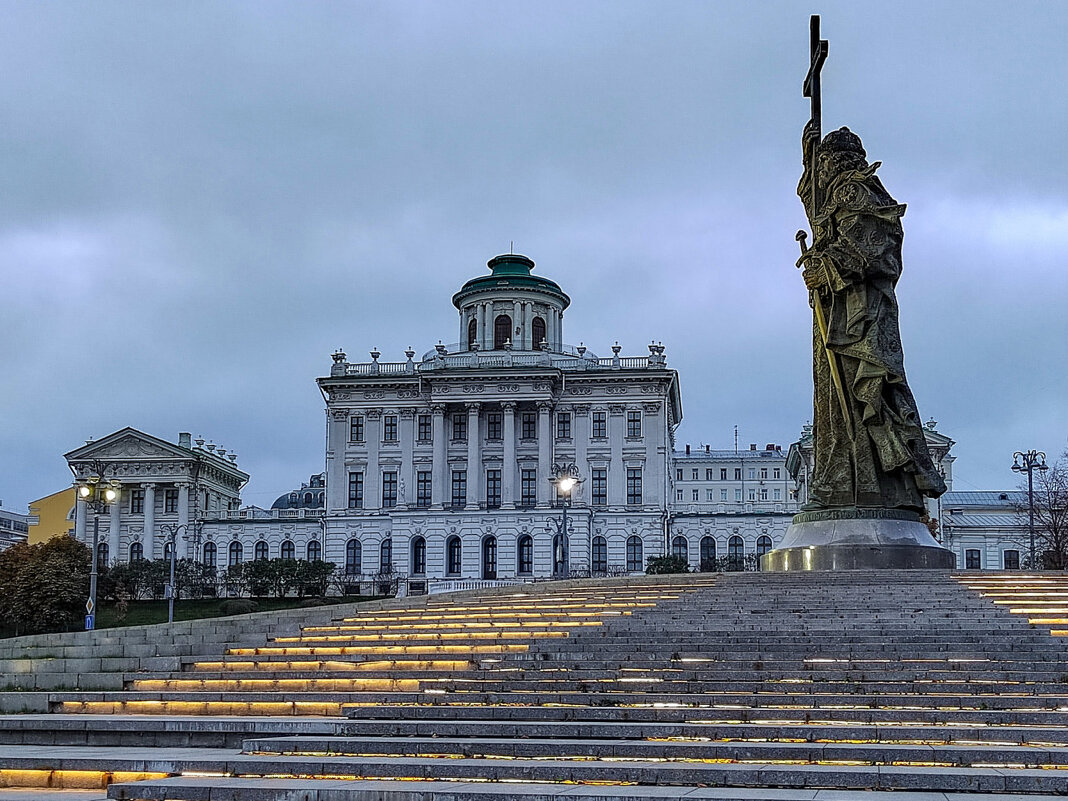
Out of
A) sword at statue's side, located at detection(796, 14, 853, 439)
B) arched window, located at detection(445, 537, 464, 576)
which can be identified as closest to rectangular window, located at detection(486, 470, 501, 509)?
arched window, located at detection(445, 537, 464, 576)

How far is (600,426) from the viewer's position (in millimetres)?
83562

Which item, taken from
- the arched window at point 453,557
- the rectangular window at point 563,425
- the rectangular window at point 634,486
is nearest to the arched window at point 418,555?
the arched window at point 453,557

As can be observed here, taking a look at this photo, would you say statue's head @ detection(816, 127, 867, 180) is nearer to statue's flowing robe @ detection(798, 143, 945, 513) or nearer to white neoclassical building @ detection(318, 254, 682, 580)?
statue's flowing robe @ detection(798, 143, 945, 513)

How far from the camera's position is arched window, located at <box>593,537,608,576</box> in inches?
3182

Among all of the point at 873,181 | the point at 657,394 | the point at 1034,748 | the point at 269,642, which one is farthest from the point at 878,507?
the point at 657,394

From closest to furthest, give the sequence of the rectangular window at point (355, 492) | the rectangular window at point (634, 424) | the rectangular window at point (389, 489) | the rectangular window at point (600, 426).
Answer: the rectangular window at point (634, 424) < the rectangular window at point (600, 426) < the rectangular window at point (389, 489) < the rectangular window at point (355, 492)

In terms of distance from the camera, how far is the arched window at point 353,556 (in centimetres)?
8400

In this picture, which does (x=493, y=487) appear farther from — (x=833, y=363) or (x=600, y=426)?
(x=833, y=363)

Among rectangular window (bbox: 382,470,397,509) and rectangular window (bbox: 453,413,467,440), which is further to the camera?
rectangular window (bbox: 382,470,397,509)

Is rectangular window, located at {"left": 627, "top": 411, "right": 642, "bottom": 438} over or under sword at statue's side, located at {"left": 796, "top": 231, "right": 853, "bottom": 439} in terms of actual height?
over

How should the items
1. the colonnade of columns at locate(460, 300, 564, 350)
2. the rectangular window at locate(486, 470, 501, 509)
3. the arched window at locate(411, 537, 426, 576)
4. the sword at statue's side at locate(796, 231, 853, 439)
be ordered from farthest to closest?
the colonnade of columns at locate(460, 300, 564, 350) < the rectangular window at locate(486, 470, 501, 509) < the arched window at locate(411, 537, 426, 576) < the sword at statue's side at locate(796, 231, 853, 439)

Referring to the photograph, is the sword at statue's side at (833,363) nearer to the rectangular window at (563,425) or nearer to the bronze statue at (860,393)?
the bronze statue at (860,393)

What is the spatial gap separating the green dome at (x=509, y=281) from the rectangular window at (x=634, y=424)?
39.5 feet

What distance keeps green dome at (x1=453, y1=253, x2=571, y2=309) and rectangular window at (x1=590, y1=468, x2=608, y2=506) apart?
1441cm
